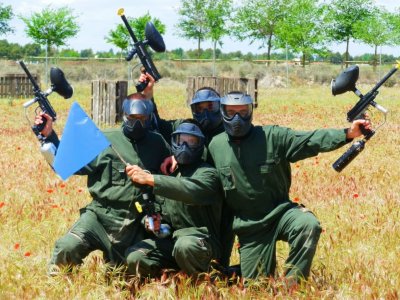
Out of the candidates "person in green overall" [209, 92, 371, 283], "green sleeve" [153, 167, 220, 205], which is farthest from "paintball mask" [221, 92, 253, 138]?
"green sleeve" [153, 167, 220, 205]

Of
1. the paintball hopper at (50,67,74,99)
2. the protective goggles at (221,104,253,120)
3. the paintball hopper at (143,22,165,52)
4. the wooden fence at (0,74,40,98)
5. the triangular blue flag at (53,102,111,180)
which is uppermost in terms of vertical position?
the paintball hopper at (143,22,165,52)

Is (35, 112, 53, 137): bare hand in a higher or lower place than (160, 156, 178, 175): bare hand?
higher

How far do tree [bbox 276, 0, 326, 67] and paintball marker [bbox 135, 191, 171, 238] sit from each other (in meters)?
54.7

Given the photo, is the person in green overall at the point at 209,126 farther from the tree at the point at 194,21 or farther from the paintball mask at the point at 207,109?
the tree at the point at 194,21

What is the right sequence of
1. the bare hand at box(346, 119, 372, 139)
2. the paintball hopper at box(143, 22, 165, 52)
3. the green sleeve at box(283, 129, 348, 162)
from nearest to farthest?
the bare hand at box(346, 119, 372, 139), the green sleeve at box(283, 129, 348, 162), the paintball hopper at box(143, 22, 165, 52)

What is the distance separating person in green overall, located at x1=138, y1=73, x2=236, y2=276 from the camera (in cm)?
652

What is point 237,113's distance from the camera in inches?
242

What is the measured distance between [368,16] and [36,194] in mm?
61560

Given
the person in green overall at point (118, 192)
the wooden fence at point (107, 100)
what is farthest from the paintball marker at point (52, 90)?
the wooden fence at point (107, 100)

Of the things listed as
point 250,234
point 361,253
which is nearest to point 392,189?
point 361,253

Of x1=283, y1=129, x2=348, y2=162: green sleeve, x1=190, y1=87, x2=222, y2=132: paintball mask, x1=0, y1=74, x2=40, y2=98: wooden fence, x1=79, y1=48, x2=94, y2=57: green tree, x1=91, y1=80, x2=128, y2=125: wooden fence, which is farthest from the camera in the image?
x1=79, y1=48, x2=94, y2=57: green tree

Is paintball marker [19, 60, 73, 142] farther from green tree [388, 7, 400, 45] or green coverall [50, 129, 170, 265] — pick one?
green tree [388, 7, 400, 45]

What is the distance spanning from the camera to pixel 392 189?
32.8ft

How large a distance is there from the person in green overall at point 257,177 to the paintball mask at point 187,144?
0.61 feet
